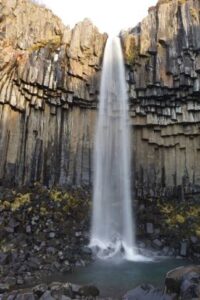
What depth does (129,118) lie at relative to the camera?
2647cm

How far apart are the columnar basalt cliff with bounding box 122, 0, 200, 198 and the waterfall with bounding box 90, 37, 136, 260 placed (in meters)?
0.75

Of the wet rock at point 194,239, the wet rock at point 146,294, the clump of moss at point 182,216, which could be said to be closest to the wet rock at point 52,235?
the clump of moss at point 182,216

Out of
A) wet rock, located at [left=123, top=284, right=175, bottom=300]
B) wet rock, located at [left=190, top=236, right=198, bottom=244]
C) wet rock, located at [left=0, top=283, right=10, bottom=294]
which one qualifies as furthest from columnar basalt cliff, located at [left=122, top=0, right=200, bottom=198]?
wet rock, located at [left=123, top=284, right=175, bottom=300]

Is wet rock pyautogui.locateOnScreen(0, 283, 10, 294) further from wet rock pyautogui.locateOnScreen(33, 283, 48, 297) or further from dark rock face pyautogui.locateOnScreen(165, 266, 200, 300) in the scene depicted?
dark rock face pyautogui.locateOnScreen(165, 266, 200, 300)

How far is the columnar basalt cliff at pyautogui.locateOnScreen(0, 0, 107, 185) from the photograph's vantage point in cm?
2477

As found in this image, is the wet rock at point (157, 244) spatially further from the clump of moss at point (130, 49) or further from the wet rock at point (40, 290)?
the clump of moss at point (130, 49)

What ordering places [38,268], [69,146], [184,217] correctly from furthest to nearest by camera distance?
1. [69,146]
2. [184,217]
3. [38,268]

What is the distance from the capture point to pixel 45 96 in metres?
25.5

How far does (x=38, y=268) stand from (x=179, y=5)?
20.5m

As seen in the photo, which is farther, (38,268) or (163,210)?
(163,210)

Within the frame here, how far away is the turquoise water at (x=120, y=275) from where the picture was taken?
1432cm

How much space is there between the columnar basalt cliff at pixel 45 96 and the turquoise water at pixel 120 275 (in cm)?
806

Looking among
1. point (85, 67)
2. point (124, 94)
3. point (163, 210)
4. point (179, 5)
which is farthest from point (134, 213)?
point (179, 5)

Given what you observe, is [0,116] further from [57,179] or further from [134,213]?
[134,213]
